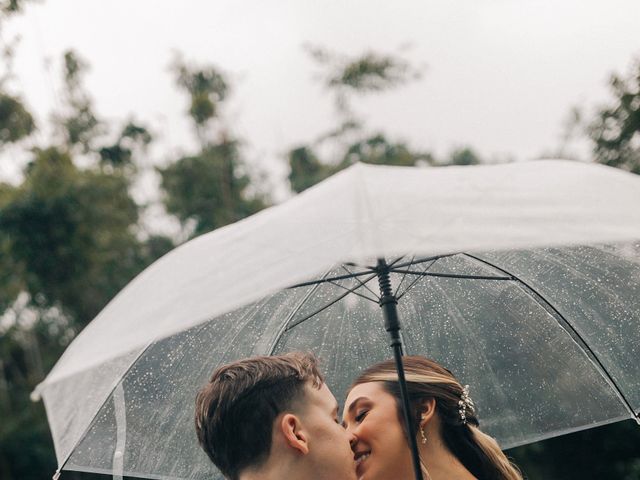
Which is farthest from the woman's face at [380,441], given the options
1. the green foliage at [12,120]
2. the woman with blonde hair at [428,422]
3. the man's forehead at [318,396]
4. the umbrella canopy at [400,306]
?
the green foliage at [12,120]

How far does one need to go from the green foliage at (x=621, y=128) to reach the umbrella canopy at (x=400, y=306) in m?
7.82

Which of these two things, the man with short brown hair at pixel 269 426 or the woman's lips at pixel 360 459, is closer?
the man with short brown hair at pixel 269 426

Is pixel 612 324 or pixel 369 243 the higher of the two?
pixel 369 243

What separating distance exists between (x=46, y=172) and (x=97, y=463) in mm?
14151

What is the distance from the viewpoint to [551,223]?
1.58m

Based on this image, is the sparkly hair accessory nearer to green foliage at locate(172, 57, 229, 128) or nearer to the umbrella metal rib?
the umbrella metal rib

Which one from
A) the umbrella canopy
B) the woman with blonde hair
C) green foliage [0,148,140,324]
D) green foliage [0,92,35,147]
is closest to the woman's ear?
the woman with blonde hair

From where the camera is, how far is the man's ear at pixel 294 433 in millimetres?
2121

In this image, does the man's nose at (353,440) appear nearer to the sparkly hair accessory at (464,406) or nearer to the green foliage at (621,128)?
the sparkly hair accessory at (464,406)

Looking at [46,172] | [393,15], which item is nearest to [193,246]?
[46,172]

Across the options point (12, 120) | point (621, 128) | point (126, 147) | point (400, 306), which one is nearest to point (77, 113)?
point (126, 147)

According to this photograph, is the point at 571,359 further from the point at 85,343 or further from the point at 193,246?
the point at 85,343

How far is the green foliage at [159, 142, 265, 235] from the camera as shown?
18.7 m

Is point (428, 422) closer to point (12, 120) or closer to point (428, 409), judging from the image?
point (428, 409)
